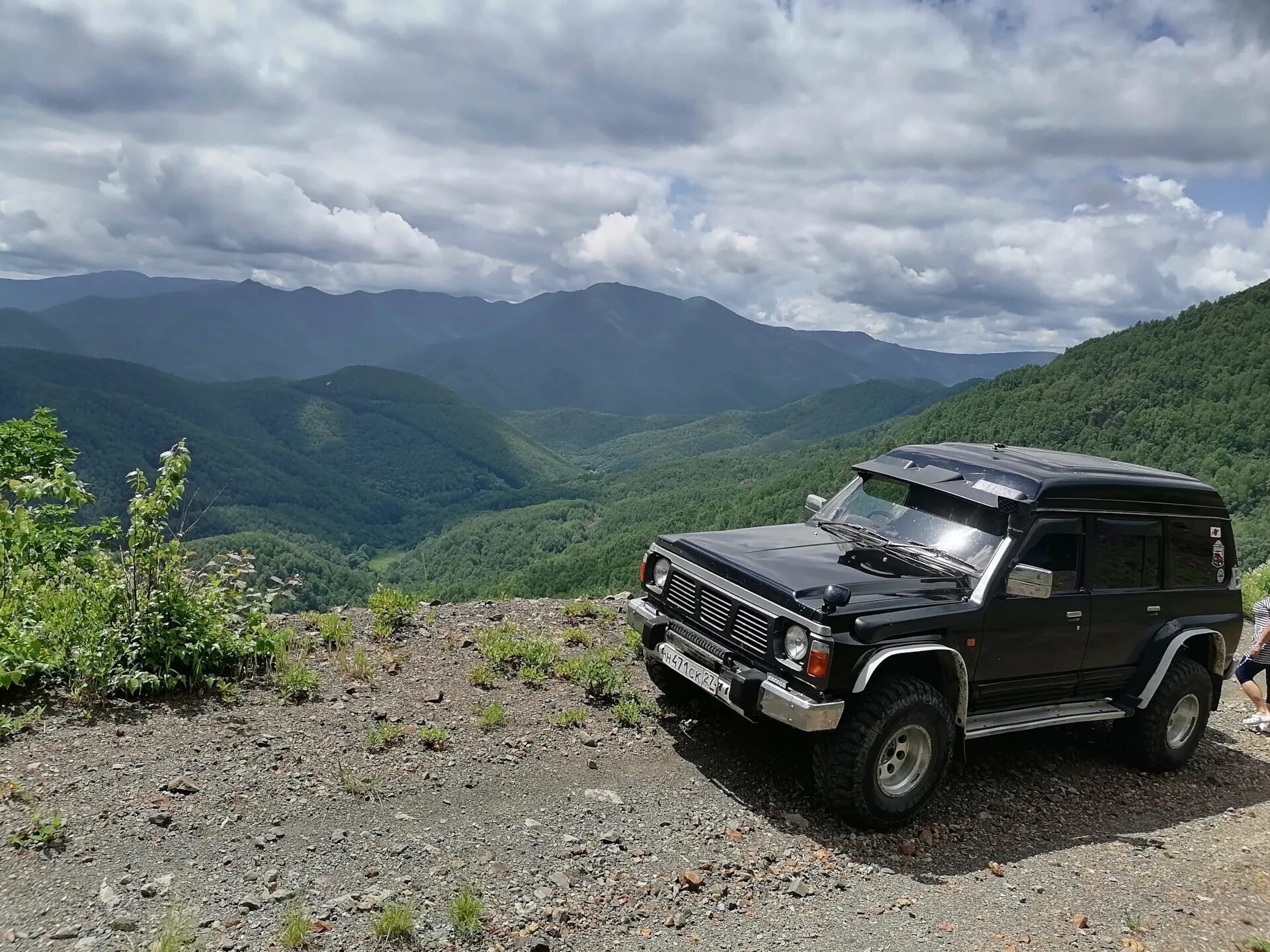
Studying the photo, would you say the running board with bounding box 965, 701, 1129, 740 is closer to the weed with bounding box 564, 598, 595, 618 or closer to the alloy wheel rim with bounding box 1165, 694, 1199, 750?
the alloy wheel rim with bounding box 1165, 694, 1199, 750

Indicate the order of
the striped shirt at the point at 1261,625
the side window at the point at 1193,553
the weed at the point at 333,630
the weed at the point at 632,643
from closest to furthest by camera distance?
the side window at the point at 1193,553, the weed at the point at 333,630, the striped shirt at the point at 1261,625, the weed at the point at 632,643

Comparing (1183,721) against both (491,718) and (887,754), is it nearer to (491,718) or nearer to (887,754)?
(887,754)

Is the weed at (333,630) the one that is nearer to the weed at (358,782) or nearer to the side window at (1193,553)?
the weed at (358,782)

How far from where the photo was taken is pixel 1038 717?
595 centimetres

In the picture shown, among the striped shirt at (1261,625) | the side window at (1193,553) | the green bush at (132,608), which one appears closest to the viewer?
the green bush at (132,608)

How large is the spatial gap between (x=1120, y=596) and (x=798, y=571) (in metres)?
2.74

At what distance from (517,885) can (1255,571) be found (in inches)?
560

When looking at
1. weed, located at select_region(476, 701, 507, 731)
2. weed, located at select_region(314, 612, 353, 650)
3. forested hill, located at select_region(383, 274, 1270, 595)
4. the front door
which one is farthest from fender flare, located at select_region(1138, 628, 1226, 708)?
forested hill, located at select_region(383, 274, 1270, 595)

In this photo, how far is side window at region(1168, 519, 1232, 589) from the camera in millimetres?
6586

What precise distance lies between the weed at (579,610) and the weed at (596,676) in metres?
1.63

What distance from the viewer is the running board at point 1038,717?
5.65m

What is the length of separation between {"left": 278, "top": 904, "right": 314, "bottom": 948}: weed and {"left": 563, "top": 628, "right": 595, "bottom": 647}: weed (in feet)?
14.6

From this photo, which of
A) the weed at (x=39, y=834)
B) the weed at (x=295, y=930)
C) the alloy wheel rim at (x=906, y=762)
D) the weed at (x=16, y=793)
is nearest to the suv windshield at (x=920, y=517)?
the alloy wheel rim at (x=906, y=762)

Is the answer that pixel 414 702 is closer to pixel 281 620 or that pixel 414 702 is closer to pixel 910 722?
pixel 281 620
